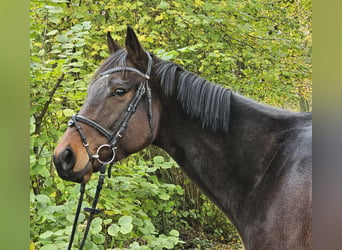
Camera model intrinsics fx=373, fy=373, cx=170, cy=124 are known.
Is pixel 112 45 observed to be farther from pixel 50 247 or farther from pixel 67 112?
pixel 50 247

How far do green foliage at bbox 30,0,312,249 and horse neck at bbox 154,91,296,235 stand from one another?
290mm

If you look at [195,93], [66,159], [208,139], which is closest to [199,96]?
[195,93]

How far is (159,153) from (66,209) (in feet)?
1.62

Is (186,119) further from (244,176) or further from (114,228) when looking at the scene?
(114,228)

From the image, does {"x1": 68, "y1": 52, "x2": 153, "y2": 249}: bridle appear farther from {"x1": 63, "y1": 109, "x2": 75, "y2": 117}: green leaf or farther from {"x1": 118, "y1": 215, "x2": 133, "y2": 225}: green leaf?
{"x1": 63, "y1": 109, "x2": 75, "y2": 117}: green leaf

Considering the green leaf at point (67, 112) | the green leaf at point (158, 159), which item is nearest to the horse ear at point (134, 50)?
the green leaf at point (67, 112)

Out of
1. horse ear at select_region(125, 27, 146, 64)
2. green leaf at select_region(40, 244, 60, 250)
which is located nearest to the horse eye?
horse ear at select_region(125, 27, 146, 64)

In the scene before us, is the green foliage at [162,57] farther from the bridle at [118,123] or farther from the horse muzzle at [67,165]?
the horse muzzle at [67,165]

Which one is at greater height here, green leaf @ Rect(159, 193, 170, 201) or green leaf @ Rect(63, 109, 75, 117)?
green leaf @ Rect(63, 109, 75, 117)

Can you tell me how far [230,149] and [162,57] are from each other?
54 centimetres

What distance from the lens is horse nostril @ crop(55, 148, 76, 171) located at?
1.30m

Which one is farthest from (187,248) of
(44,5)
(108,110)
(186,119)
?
(44,5)

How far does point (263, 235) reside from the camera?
4.42ft

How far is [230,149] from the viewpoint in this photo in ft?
4.76
